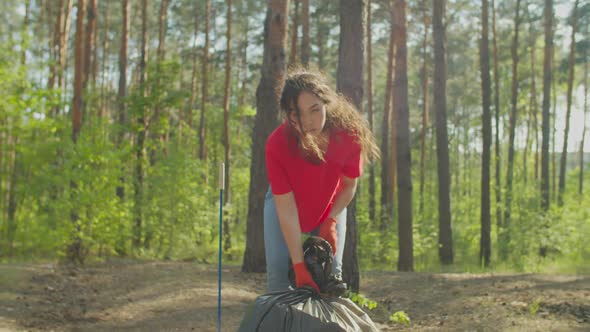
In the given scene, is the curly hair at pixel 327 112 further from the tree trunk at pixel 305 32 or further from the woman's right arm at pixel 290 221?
the tree trunk at pixel 305 32

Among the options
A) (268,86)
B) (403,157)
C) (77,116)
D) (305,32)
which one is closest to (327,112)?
(268,86)

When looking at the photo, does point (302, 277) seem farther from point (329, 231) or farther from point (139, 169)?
point (139, 169)

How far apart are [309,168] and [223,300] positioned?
5.21 m

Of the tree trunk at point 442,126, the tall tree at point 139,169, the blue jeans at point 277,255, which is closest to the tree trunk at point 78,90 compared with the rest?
the tall tree at point 139,169

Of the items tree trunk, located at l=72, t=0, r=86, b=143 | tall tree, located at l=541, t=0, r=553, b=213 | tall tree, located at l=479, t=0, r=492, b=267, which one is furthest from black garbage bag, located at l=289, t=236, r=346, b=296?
tall tree, located at l=541, t=0, r=553, b=213

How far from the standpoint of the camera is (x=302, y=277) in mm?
2910

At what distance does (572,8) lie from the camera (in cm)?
2473

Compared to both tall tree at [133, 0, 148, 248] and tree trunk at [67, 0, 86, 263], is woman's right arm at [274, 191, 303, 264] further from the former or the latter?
tall tree at [133, 0, 148, 248]

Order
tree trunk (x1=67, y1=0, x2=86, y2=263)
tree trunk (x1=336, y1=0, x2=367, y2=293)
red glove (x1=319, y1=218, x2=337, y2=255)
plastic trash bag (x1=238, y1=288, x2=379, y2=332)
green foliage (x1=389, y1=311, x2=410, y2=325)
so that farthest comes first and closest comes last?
1. tree trunk (x1=67, y1=0, x2=86, y2=263)
2. tree trunk (x1=336, y1=0, x2=367, y2=293)
3. green foliage (x1=389, y1=311, x2=410, y2=325)
4. red glove (x1=319, y1=218, x2=337, y2=255)
5. plastic trash bag (x1=238, y1=288, x2=379, y2=332)

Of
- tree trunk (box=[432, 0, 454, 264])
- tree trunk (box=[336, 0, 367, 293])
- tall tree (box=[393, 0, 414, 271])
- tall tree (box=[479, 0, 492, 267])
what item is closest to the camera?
tree trunk (box=[336, 0, 367, 293])

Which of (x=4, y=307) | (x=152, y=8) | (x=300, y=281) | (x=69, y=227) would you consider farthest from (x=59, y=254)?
(x=152, y=8)

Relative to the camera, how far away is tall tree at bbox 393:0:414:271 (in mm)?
13656

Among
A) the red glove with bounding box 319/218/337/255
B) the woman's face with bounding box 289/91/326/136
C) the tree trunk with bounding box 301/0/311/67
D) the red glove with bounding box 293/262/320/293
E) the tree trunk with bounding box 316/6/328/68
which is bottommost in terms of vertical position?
the red glove with bounding box 293/262/320/293

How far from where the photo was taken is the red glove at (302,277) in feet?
9.50
